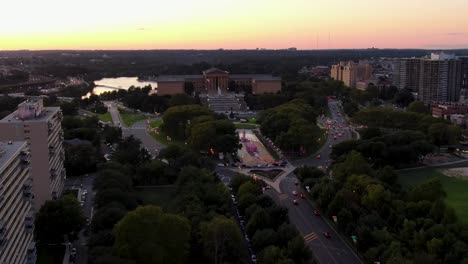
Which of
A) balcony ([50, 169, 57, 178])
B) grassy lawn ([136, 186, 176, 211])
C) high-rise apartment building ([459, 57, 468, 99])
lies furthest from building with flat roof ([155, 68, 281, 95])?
balcony ([50, 169, 57, 178])

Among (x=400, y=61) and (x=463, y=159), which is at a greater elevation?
(x=400, y=61)

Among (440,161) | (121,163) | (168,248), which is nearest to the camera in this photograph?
(168,248)

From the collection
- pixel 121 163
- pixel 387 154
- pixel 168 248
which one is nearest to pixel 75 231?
pixel 168 248

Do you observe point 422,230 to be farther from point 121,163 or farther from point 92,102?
point 92,102

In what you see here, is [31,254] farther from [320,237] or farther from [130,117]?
[130,117]

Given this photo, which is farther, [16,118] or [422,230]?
[16,118]

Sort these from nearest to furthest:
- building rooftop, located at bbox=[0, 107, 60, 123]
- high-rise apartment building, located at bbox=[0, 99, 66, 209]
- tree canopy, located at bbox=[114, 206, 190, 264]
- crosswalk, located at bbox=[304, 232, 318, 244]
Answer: tree canopy, located at bbox=[114, 206, 190, 264], crosswalk, located at bbox=[304, 232, 318, 244], high-rise apartment building, located at bbox=[0, 99, 66, 209], building rooftop, located at bbox=[0, 107, 60, 123]

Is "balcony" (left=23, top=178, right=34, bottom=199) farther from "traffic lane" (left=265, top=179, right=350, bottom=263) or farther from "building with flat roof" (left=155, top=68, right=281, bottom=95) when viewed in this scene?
"building with flat roof" (left=155, top=68, right=281, bottom=95)
